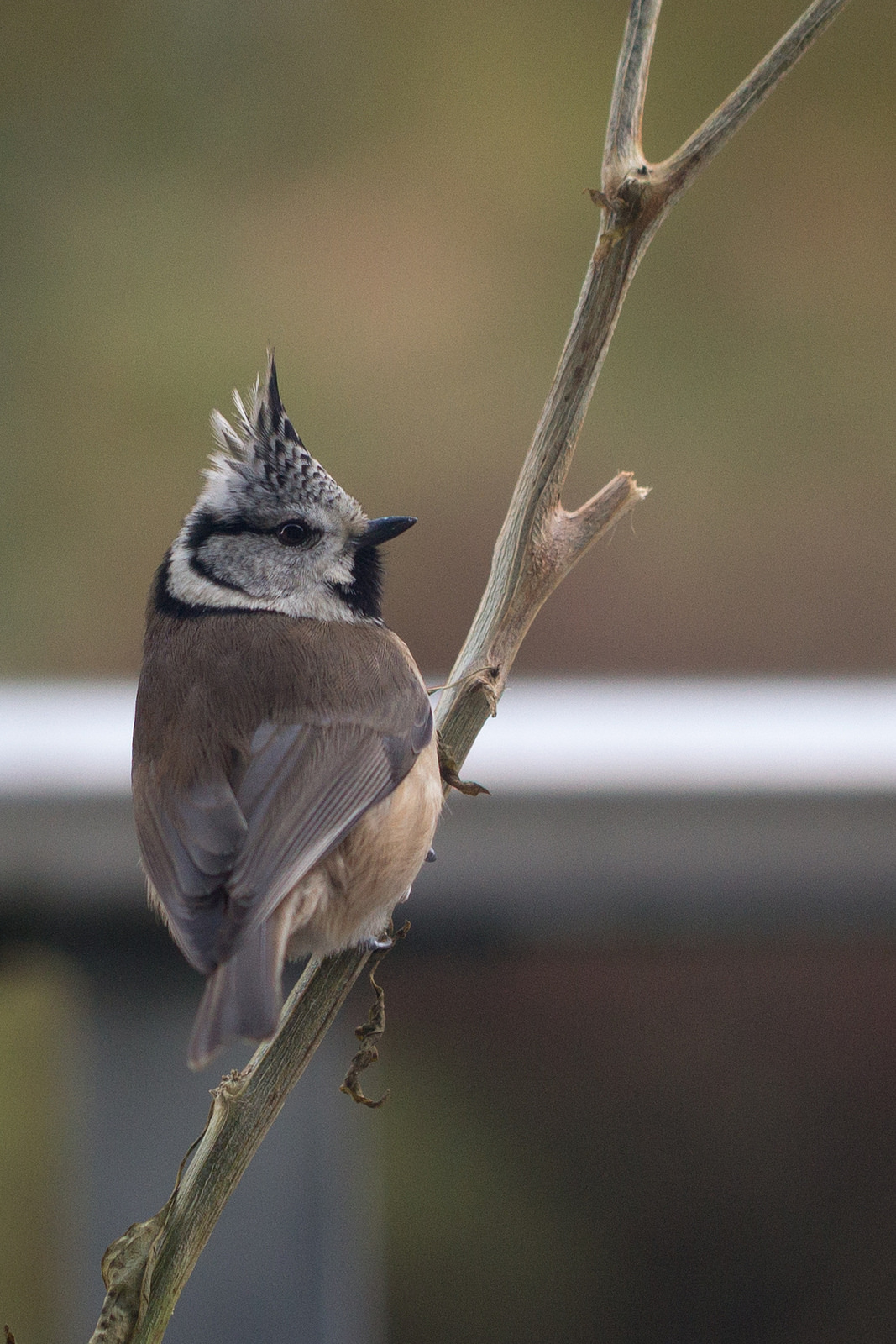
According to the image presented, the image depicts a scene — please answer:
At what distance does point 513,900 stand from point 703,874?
0.28 metres

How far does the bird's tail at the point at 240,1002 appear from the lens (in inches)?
29.7

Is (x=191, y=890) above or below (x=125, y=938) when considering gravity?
above

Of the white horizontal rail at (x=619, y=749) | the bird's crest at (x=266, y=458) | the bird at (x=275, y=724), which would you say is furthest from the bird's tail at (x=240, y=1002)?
the white horizontal rail at (x=619, y=749)

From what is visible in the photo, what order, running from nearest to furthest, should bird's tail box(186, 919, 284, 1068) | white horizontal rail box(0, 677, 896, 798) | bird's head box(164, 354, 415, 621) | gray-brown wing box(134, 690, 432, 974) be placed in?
1. bird's tail box(186, 919, 284, 1068)
2. gray-brown wing box(134, 690, 432, 974)
3. bird's head box(164, 354, 415, 621)
4. white horizontal rail box(0, 677, 896, 798)

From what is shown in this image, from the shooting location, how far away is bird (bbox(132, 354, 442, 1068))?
1056 mm

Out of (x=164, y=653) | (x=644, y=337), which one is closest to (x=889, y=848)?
(x=164, y=653)

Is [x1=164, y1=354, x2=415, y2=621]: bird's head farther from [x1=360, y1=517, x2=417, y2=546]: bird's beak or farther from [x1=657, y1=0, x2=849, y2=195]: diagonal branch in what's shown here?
[x1=657, y1=0, x2=849, y2=195]: diagonal branch

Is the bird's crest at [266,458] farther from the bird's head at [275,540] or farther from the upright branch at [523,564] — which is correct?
the upright branch at [523,564]

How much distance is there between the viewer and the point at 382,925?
3.93 ft

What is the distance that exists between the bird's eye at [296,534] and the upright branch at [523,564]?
1.08 ft

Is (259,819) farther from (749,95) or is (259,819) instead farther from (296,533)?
(749,95)

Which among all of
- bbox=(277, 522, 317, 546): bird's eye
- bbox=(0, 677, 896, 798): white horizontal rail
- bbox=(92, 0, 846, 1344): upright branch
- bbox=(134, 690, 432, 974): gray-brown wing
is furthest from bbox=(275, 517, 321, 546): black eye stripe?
bbox=(0, 677, 896, 798): white horizontal rail

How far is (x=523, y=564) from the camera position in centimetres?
103

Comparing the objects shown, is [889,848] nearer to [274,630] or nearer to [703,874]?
[703,874]
